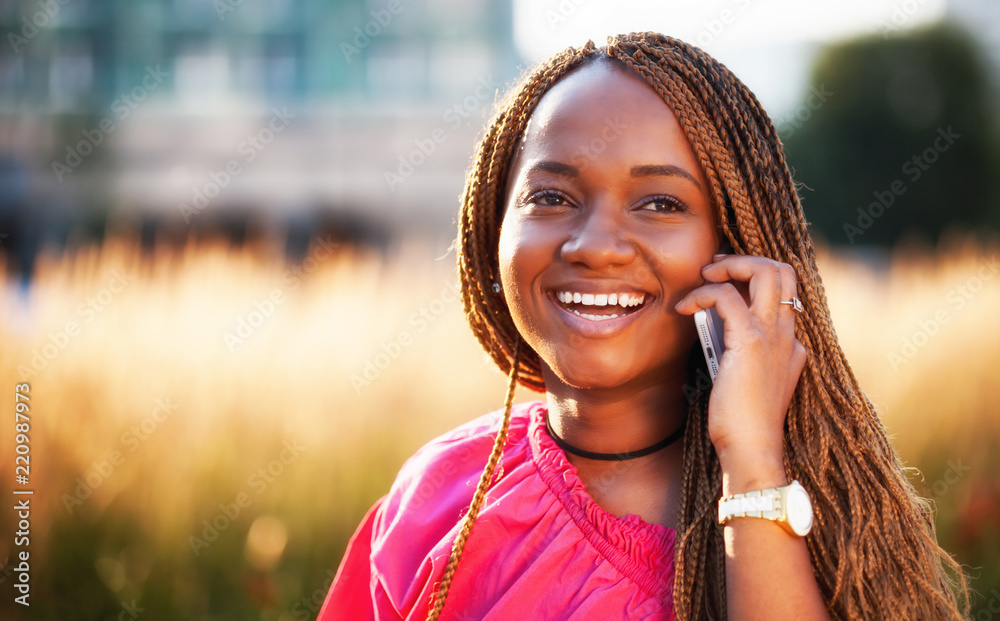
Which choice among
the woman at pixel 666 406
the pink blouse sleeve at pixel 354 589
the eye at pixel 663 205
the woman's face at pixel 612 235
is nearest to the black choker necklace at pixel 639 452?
the woman at pixel 666 406

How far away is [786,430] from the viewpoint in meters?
1.75

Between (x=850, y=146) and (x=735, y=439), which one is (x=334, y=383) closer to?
(x=735, y=439)

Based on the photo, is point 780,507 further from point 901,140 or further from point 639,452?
point 901,140

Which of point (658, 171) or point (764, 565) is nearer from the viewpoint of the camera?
point (764, 565)

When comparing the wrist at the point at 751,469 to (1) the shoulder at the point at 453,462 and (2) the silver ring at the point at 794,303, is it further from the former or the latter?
(1) the shoulder at the point at 453,462

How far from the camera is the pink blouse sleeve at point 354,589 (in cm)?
216

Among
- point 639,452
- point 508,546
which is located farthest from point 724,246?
point 508,546

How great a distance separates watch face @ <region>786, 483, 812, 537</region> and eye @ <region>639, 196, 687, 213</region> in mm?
609

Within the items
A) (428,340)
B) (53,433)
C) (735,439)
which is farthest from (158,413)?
(735,439)

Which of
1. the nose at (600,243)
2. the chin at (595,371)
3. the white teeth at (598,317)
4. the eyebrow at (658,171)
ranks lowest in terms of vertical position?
the chin at (595,371)

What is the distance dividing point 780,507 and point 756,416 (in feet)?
0.58

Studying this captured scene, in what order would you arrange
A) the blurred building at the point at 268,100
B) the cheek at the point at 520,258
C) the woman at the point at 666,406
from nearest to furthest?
1. the woman at the point at 666,406
2. the cheek at the point at 520,258
3. the blurred building at the point at 268,100

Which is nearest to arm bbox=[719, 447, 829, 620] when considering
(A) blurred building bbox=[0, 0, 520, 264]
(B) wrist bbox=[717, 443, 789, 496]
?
(B) wrist bbox=[717, 443, 789, 496]

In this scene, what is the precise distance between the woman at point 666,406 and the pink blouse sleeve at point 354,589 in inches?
7.2
